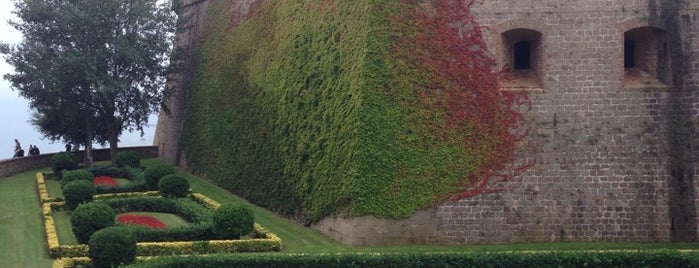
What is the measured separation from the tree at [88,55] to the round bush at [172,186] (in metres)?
6.78

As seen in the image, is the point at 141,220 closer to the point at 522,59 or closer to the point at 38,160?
the point at 522,59

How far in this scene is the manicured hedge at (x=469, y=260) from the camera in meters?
15.1

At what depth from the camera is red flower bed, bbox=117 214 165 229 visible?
67.9ft

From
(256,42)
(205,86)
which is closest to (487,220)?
(256,42)

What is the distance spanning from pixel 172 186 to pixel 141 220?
3.37m

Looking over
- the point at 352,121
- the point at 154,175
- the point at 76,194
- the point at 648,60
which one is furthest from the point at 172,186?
the point at 648,60

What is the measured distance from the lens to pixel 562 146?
63.3 ft

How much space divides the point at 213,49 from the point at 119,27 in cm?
368

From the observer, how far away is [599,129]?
19.3 meters

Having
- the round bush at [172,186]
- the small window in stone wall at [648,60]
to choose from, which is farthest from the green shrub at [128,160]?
the small window in stone wall at [648,60]

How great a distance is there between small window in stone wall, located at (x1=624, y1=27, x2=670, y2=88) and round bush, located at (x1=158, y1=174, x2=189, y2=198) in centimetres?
1322

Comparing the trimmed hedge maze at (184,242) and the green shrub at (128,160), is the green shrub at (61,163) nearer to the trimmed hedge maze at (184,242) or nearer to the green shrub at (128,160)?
the green shrub at (128,160)

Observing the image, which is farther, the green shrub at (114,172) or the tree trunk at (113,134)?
the tree trunk at (113,134)

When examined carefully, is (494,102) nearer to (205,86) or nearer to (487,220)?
(487,220)
